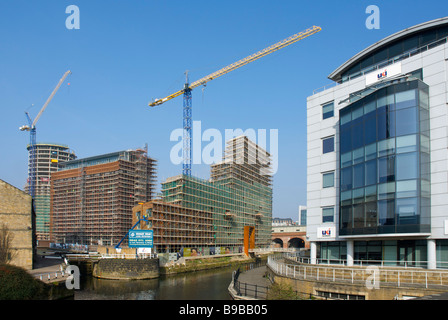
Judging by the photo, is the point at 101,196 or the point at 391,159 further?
the point at 101,196

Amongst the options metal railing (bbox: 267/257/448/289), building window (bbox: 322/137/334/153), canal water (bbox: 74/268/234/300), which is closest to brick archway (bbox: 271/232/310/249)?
canal water (bbox: 74/268/234/300)

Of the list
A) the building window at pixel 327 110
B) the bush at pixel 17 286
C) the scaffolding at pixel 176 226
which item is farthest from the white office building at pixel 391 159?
the scaffolding at pixel 176 226

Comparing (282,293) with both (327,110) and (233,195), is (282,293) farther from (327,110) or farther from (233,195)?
(233,195)

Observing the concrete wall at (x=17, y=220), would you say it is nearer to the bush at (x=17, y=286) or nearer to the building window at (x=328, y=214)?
the bush at (x=17, y=286)

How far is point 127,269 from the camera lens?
59.5 meters

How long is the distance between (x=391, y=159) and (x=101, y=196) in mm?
118767

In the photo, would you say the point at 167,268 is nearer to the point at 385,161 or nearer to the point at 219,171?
the point at 385,161

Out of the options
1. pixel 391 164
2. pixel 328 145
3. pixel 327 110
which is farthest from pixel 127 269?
pixel 391 164

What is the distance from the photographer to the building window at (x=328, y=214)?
39.6m

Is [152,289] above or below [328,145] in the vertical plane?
below

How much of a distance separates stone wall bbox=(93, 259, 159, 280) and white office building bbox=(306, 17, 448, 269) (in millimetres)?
29213

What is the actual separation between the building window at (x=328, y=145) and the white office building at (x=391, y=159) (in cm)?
14

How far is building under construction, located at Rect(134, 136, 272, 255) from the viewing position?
84.1 metres
